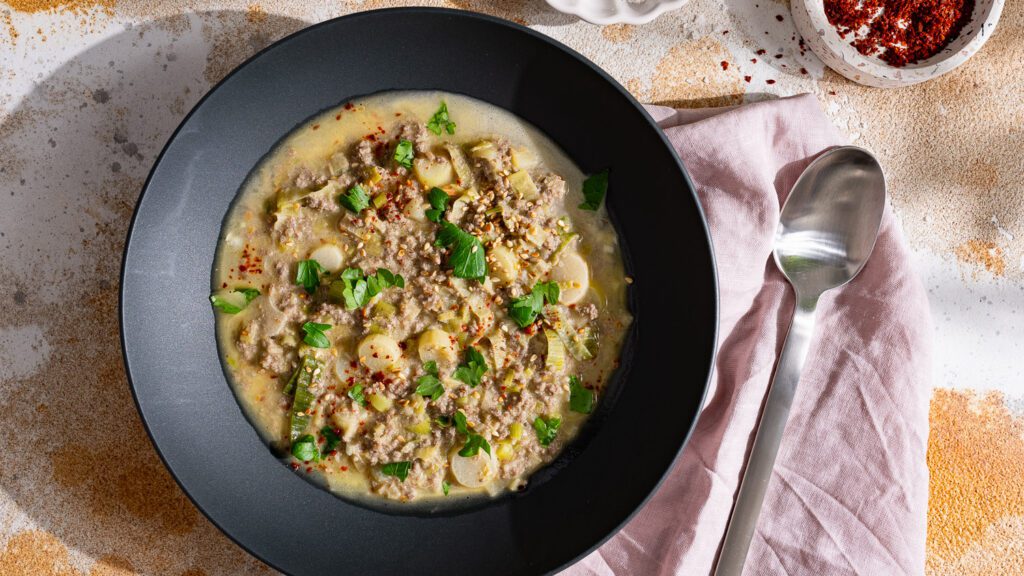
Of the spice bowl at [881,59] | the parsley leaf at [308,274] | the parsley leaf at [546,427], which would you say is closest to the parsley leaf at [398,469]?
the parsley leaf at [546,427]

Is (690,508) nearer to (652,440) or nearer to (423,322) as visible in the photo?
(652,440)

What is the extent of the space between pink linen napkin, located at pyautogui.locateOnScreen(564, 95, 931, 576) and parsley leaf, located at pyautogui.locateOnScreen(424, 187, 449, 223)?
3.43ft

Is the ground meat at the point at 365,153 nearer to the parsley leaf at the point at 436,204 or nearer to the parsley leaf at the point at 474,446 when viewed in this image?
the parsley leaf at the point at 436,204

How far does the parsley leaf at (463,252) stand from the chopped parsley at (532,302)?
0.63 feet

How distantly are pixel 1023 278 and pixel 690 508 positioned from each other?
6.56 feet

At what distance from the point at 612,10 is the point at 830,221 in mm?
1363

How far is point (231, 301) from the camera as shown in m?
3.13

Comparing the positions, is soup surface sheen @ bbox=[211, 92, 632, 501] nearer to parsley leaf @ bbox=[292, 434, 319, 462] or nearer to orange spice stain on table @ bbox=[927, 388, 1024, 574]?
parsley leaf @ bbox=[292, 434, 319, 462]

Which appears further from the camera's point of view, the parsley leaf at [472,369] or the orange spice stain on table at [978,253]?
the orange spice stain on table at [978,253]

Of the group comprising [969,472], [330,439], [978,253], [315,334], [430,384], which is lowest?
[969,472]

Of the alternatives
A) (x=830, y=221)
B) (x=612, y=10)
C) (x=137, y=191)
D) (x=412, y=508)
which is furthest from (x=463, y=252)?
(x=830, y=221)

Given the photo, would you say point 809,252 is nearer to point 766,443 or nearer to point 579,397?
point 766,443

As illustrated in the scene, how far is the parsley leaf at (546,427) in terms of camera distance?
3.19 meters

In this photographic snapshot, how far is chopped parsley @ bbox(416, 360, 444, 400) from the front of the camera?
3.12 m
